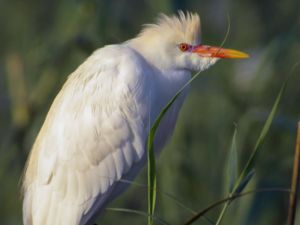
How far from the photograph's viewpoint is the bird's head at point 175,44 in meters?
3.20

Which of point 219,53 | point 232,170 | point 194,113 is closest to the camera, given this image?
point 232,170

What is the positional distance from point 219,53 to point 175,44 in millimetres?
178

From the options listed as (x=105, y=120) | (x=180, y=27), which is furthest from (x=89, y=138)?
(x=180, y=27)

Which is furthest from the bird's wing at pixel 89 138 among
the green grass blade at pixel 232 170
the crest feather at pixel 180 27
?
the green grass blade at pixel 232 170

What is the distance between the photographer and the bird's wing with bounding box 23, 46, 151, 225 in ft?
10.3

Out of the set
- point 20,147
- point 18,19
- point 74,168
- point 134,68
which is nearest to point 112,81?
point 134,68

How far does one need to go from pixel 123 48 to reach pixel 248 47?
2.33 metres

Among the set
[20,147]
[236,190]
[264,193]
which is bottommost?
[264,193]

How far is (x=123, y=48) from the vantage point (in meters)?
3.18

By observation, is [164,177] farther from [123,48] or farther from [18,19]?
[18,19]

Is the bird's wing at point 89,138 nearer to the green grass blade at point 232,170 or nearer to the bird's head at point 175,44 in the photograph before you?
the bird's head at point 175,44

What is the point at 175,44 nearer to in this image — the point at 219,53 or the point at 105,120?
the point at 219,53

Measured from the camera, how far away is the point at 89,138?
319 centimetres

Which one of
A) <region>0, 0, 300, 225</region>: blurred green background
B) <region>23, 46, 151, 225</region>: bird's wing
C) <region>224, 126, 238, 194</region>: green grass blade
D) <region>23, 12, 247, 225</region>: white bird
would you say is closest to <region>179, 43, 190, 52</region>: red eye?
<region>23, 12, 247, 225</region>: white bird
